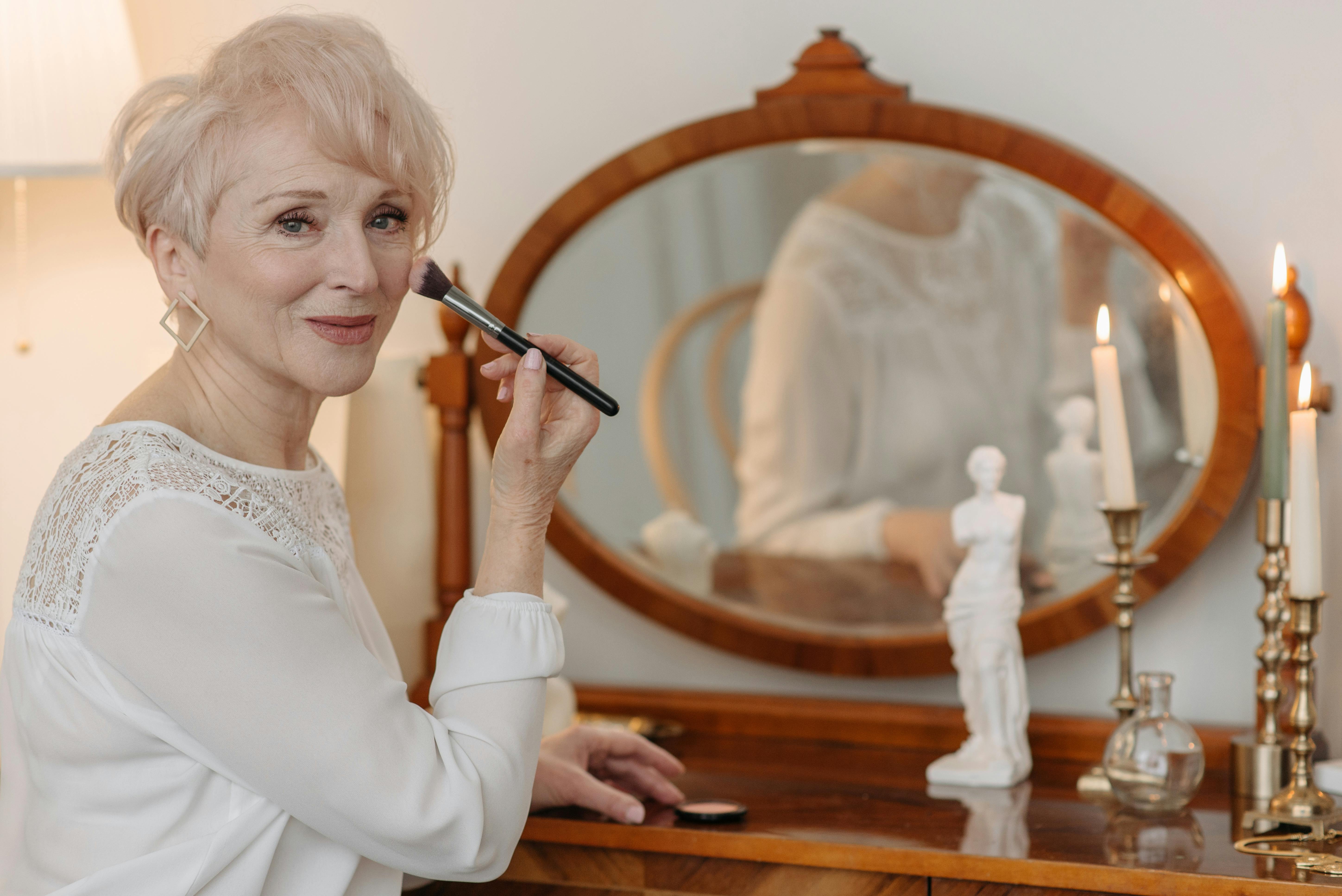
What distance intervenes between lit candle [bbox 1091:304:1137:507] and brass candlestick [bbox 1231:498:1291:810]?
0.11m

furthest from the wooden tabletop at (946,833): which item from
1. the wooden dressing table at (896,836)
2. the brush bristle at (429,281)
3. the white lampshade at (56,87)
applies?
the white lampshade at (56,87)

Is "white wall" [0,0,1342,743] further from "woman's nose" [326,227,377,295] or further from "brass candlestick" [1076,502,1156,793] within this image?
"woman's nose" [326,227,377,295]

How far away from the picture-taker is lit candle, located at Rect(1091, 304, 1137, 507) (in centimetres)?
111

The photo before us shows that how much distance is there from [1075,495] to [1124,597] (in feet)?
0.48

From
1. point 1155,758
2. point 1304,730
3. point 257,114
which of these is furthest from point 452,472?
point 1304,730

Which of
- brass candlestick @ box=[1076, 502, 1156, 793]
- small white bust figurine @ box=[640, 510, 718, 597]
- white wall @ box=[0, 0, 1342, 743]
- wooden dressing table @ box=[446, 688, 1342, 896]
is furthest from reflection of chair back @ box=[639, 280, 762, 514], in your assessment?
brass candlestick @ box=[1076, 502, 1156, 793]

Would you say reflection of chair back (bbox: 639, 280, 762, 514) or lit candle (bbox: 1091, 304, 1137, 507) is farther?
reflection of chair back (bbox: 639, 280, 762, 514)

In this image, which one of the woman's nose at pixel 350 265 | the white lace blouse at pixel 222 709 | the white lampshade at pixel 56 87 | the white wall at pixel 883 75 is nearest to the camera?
the white lace blouse at pixel 222 709

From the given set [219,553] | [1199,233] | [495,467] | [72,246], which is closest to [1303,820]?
[1199,233]

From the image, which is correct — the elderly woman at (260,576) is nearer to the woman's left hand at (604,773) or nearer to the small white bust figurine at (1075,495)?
the woman's left hand at (604,773)

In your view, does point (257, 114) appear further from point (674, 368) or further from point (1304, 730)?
point (1304, 730)

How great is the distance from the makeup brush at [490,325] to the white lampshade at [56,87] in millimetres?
648

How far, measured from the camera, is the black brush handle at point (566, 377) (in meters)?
0.86

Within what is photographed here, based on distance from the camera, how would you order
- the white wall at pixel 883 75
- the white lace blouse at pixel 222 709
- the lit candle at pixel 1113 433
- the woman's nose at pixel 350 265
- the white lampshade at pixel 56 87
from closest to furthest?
the white lace blouse at pixel 222 709 < the woman's nose at pixel 350 265 < the lit candle at pixel 1113 433 < the white wall at pixel 883 75 < the white lampshade at pixel 56 87
